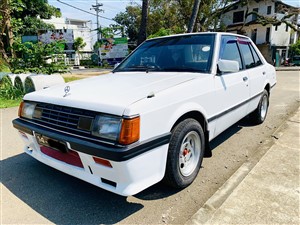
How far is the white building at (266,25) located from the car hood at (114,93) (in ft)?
105

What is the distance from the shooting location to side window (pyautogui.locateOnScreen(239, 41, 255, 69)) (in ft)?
14.0

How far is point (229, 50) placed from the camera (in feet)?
12.4

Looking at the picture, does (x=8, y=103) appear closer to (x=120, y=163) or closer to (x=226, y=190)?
(x=120, y=163)

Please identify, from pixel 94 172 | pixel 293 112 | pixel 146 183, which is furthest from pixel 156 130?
pixel 293 112

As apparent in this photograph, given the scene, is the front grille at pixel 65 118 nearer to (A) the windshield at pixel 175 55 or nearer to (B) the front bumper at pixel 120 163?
(B) the front bumper at pixel 120 163

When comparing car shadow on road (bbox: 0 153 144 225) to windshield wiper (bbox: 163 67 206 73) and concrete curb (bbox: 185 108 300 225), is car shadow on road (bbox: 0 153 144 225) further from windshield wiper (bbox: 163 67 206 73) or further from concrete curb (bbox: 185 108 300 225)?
windshield wiper (bbox: 163 67 206 73)

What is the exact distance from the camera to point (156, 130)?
226 centimetres

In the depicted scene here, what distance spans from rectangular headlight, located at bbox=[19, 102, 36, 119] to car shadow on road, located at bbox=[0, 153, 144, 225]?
2.67ft

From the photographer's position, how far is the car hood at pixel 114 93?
2.16 m

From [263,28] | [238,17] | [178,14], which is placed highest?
[238,17]

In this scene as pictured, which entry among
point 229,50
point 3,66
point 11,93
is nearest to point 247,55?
point 229,50

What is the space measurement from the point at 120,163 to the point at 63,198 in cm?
107

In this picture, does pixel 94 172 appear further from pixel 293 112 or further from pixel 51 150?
pixel 293 112

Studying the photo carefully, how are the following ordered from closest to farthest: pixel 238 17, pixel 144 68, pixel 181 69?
pixel 181 69
pixel 144 68
pixel 238 17
